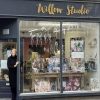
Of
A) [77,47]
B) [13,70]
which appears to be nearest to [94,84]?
[77,47]

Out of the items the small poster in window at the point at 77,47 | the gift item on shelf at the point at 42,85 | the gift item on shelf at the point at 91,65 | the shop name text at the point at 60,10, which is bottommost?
the gift item on shelf at the point at 42,85

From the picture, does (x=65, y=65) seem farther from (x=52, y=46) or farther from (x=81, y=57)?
(x=52, y=46)

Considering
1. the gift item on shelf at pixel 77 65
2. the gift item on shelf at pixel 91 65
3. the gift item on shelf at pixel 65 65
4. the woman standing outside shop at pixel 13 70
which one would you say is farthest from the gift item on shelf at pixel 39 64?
the gift item on shelf at pixel 91 65

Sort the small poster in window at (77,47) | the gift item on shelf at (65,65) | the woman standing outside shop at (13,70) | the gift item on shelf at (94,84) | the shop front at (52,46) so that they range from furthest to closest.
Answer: the gift item on shelf at (94,84), the small poster in window at (77,47), the gift item on shelf at (65,65), the shop front at (52,46), the woman standing outside shop at (13,70)

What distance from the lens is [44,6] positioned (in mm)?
16016

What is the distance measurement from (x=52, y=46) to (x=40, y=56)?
23.0 inches

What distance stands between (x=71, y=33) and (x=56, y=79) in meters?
1.83

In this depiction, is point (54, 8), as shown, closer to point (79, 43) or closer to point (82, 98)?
point (79, 43)

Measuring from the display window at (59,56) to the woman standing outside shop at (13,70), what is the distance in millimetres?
343

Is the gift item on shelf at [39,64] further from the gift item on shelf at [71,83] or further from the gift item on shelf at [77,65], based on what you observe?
the gift item on shelf at [77,65]

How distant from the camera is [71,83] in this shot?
54.7 feet

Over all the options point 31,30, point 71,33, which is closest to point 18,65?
point 31,30

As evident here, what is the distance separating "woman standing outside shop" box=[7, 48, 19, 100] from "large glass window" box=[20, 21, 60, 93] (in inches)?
15.0

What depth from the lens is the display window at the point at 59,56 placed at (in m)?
16.1
